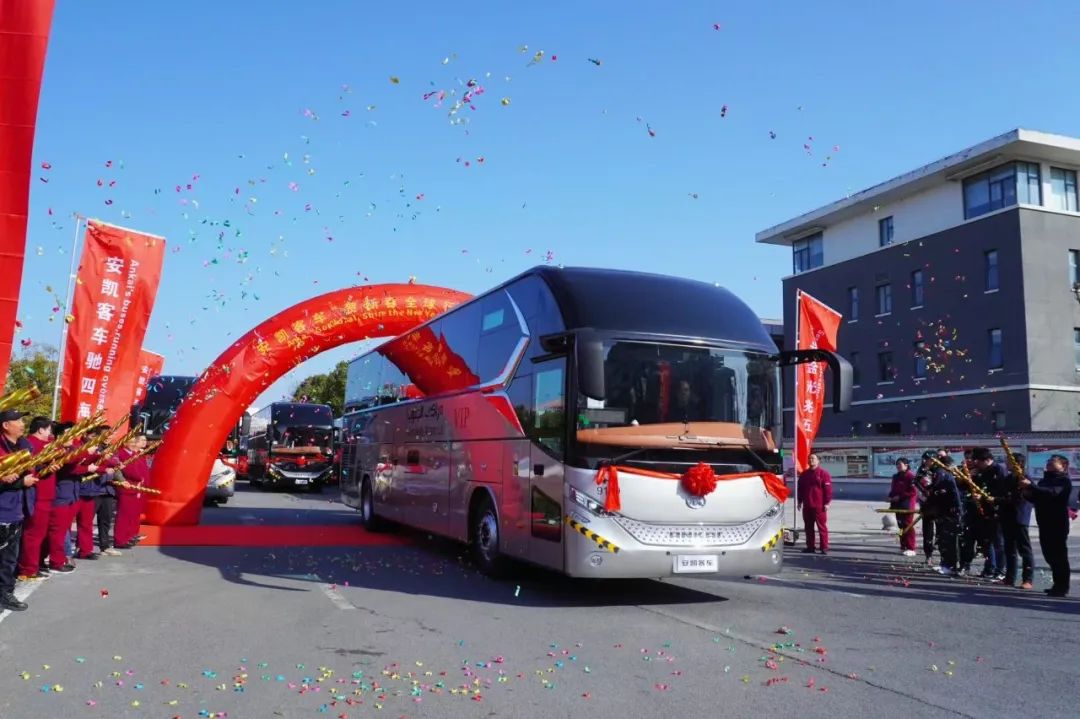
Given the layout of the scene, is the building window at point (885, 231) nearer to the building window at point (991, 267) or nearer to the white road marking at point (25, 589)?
the building window at point (991, 267)

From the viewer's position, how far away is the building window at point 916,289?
143 ft

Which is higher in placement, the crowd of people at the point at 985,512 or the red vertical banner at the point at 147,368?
the red vertical banner at the point at 147,368

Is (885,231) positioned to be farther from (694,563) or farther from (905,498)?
(694,563)

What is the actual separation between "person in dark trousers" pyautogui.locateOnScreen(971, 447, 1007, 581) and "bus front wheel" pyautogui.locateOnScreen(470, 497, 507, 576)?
625 cm

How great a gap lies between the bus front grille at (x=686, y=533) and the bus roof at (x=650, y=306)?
6.33 feet

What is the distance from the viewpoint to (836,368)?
380 inches

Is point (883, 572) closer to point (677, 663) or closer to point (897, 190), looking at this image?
point (677, 663)

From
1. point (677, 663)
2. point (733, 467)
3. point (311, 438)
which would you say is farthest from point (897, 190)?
point (677, 663)

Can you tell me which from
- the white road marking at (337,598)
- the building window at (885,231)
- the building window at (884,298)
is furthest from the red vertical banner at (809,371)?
the building window at (885,231)

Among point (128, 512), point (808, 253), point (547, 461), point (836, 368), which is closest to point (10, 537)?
point (547, 461)

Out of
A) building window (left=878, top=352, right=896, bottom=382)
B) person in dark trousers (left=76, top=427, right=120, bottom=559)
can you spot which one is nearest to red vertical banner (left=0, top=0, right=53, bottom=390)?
person in dark trousers (left=76, top=427, right=120, bottom=559)

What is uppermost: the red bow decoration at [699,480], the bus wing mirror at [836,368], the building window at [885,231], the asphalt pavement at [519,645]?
the building window at [885,231]

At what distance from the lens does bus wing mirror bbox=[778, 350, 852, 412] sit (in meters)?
9.42

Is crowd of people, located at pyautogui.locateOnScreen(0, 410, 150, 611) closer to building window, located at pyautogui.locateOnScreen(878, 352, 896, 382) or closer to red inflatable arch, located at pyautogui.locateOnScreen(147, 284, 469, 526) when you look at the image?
red inflatable arch, located at pyautogui.locateOnScreen(147, 284, 469, 526)
